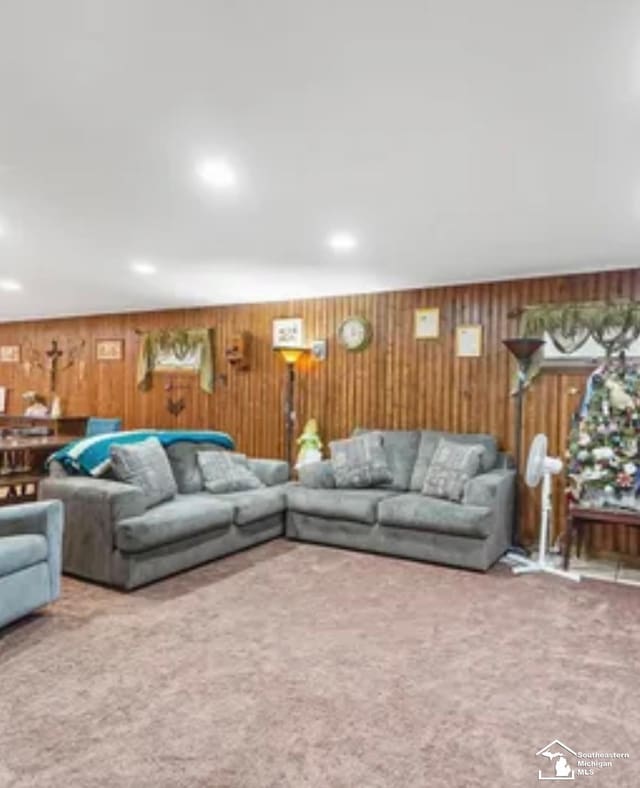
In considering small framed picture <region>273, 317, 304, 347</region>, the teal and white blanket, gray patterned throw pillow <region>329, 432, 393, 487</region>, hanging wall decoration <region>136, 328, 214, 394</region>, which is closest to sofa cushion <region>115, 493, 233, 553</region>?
the teal and white blanket

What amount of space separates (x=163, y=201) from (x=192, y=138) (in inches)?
37.1

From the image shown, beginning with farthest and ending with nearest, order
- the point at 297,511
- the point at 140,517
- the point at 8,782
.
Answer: the point at 297,511, the point at 140,517, the point at 8,782

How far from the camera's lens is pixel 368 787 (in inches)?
70.4

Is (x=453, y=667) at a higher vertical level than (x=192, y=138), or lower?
lower

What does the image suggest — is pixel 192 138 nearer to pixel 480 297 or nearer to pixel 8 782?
pixel 8 782

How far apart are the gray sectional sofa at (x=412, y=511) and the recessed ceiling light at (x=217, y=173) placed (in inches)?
101

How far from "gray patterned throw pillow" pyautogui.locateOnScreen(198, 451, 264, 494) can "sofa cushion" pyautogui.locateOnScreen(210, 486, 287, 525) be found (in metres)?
0.08

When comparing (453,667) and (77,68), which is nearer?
(77,68)

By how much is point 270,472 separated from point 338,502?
34.2 inches

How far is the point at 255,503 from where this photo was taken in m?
4.51

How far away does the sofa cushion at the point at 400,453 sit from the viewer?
5.02 metres

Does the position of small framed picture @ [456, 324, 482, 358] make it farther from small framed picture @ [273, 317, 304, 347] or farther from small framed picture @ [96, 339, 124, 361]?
small framed picture @ [96, 339, 124, 361]

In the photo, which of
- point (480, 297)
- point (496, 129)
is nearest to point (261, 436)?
point (480, 297)

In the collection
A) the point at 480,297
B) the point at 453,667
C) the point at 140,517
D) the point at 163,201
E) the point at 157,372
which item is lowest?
the point at 453,667
